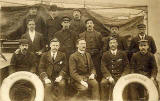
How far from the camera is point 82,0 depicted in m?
4.57

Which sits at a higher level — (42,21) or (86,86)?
(42,21)

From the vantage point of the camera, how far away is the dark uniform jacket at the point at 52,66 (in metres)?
4.38

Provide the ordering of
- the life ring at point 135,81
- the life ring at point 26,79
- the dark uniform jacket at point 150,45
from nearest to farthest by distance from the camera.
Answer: the life ring at point 26,79 < the life ring at point 135,81 < the dark uniform jacket at point 150,45

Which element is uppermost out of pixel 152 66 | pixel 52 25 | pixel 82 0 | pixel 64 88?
pixel 82 0

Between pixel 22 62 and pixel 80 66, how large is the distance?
0.87 m

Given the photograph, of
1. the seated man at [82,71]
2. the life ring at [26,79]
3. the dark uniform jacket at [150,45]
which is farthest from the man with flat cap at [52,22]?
the dark uniform jacket at [150,45]

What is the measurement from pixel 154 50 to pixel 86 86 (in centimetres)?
119

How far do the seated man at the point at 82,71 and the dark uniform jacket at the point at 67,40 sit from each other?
0.08 meters

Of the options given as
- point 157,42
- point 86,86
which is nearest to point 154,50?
point 157,42

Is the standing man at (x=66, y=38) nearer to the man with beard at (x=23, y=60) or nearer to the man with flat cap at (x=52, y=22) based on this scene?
the man with flat cap at (x=52, y=22)

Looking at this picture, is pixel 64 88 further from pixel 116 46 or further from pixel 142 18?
pixel 142 18

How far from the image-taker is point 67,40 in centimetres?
447

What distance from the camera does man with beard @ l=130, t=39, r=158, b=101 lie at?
14.6ft

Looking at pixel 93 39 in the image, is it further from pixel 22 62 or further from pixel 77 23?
pixel 22 62
